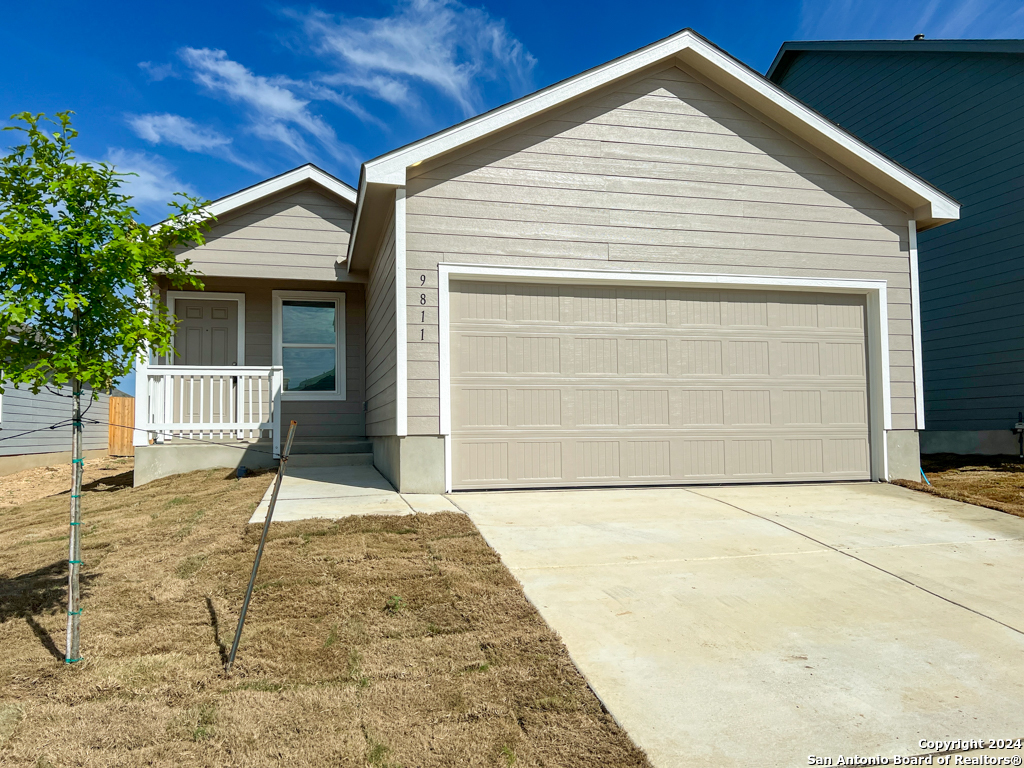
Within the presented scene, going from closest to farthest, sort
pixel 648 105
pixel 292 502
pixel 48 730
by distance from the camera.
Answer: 1. pixel 48 730
2. pixel 292 502
3. pixel 648 105

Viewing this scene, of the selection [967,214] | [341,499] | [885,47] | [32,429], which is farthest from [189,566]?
[885,47]

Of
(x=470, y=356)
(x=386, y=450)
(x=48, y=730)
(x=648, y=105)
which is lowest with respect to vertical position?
(x=48, y=730)

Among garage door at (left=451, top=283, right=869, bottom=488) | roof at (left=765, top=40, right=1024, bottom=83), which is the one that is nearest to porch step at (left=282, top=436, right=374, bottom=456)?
garage door at (left=451, top=283, right=869, bottom=488)

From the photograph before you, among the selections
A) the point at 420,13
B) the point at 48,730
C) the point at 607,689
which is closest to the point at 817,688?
the point at 607,689

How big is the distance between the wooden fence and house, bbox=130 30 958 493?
444 inches

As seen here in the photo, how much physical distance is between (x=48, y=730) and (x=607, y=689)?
7.02 ft

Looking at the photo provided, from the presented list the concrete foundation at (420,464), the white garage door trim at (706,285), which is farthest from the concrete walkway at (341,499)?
the white garage door trim at (706,285)

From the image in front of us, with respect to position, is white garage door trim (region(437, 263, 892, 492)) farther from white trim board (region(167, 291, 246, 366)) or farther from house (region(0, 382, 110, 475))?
house (region(0, 382, 110, 475))

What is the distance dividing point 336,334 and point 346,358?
0.43 m

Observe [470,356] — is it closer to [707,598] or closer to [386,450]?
[386,450]

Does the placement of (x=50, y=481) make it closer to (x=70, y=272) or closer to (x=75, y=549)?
(x=75, y=549)

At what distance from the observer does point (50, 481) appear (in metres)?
12.7

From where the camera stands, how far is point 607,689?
2.78 m

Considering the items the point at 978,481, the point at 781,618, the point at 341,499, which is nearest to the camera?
the point at 781,618
